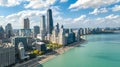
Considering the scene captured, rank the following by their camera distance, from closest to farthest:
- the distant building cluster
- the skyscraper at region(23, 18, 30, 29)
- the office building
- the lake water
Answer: the office building, the distant building cluster, the lake water, the skyscraper at region(23, 18, 30, 29)

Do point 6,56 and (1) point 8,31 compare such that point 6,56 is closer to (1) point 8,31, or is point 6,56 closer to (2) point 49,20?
(1) point 8,31

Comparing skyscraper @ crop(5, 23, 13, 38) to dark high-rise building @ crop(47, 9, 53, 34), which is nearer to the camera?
skyscraper @ crop(5, 23, 13, 38)

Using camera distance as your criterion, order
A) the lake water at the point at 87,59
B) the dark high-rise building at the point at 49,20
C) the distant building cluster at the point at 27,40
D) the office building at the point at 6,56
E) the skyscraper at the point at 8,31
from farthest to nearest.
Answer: the dark high-rise building at the point at 49,20
the skyscraper at the point at 8,31
the lake water at the point at 87,59
the distant building cluster at the point at 27,40
the office building at the point at 6,56

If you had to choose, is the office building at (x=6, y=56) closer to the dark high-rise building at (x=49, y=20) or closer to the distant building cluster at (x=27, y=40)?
the distant building cluster at (x=27, y=40)

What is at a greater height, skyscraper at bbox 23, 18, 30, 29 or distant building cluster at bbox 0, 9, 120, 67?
skyscraper at bbox 23, 18, 30, 29

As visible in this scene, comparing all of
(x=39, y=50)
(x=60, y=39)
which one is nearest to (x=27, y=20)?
(x=60, y=39)

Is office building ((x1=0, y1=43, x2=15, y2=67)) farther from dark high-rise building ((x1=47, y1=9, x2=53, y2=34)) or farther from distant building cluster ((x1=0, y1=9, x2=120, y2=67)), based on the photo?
dark high-rise building ((x1=47, y1=9, x2=53, y2=34))

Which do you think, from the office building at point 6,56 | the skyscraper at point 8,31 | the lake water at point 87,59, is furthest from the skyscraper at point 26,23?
the office building at point 6,56

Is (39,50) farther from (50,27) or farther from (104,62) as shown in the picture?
(50,27)

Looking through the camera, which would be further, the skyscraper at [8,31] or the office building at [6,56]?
the skyscraper at [8,31]

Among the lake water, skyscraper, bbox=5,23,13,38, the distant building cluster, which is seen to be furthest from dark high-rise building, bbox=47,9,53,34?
the lake water

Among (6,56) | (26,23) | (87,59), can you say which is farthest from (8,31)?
(6,56)

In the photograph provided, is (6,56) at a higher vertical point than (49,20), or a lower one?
lower
